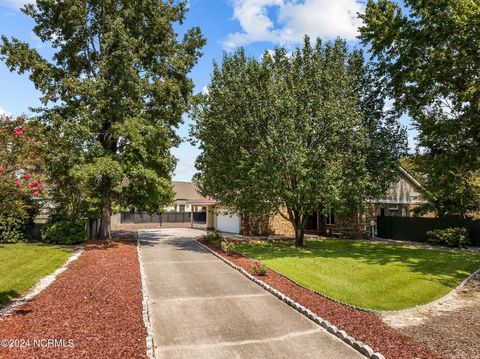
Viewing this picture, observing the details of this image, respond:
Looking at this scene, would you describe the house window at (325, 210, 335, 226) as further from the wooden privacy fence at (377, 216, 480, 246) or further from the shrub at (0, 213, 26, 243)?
the shrub at (0, 213, 26, 243)

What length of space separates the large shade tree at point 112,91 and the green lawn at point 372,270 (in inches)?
363

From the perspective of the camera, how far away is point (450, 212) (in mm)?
28281

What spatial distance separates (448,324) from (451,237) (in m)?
16.7

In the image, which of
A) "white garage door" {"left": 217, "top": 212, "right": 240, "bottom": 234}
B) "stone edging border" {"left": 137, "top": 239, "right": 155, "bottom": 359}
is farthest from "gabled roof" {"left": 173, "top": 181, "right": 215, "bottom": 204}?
"stone edging border" {"left": 137, "top": 239, "right": 155, "bottom": 359}

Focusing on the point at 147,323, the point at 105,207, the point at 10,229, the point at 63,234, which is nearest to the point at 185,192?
the point at 105,207

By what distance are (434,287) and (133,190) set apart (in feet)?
68.3

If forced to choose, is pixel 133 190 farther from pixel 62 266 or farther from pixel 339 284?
pixel 339 284

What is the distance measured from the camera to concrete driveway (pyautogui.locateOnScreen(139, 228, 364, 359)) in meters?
8.45

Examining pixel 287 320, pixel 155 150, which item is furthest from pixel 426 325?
pixel 155 150

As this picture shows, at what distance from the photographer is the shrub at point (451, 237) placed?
24844mm

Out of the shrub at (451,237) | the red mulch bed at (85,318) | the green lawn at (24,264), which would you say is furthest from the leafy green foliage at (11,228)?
the shrub at (451,237)

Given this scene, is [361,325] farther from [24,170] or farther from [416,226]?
[24,170]

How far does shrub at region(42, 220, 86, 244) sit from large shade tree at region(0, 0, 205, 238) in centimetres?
169

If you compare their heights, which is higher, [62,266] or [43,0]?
[43,0]
